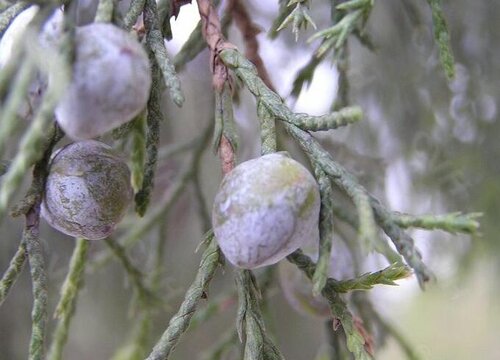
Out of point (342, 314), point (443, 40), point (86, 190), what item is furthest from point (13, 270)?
point (443, 40)

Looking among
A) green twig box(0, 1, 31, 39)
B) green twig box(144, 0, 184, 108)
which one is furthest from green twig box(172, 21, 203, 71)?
green twig box(0, 1, 31, 39)

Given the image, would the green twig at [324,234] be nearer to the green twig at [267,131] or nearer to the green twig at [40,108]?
the green twig at [267,131]

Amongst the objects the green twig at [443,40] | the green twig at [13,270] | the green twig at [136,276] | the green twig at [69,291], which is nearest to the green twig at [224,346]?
the green twig at [136,276]

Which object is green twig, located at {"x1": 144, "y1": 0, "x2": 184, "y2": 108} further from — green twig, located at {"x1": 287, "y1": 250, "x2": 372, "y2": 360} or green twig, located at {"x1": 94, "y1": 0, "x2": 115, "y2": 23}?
green twig, located at {"x1": 287, "y1": 250, "x2": 372, "y2": 360}

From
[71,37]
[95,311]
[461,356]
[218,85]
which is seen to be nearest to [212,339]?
[95,311]

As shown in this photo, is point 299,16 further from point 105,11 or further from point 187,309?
point 187,309

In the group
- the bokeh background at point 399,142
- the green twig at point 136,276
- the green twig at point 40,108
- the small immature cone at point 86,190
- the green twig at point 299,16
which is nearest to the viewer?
the green twig at point 40,108
